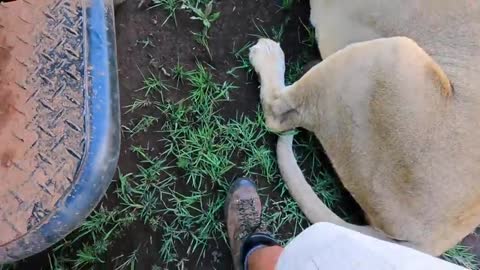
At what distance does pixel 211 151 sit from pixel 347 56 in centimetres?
69

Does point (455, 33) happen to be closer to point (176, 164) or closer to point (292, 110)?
point (292, 110)

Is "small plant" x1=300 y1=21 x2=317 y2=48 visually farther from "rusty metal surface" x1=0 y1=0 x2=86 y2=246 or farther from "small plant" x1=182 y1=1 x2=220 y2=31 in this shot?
"rusty metal surface" x1=0 y1=0 x2=86 y2=246

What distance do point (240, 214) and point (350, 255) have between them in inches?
38.3

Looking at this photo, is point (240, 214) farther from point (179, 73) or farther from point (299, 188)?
point (179, 73)

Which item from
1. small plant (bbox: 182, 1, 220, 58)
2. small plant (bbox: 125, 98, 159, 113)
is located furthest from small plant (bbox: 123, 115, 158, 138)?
small plant (bbox: 182, 1, 220, 58)

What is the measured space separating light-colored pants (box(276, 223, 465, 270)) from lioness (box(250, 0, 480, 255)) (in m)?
0.48

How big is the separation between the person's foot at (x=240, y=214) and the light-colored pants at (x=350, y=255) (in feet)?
2.57

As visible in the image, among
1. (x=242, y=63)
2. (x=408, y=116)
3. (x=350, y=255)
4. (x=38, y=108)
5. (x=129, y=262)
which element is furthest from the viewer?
(x=242, y=63)

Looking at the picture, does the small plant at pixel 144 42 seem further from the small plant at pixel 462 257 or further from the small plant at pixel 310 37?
the small plant at pixel 462 257

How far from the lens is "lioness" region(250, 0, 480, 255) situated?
2203mm

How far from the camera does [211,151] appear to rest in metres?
2.76

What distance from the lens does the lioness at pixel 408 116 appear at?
2203 mm

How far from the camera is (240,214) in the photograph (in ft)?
8.79

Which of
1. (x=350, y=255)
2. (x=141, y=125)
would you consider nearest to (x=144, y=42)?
(x=141, y=125)
